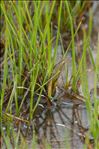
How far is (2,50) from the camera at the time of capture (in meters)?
2.18

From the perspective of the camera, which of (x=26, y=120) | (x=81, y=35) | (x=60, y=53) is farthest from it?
(x=81, y=35)

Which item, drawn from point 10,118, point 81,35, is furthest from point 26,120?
point 81,35

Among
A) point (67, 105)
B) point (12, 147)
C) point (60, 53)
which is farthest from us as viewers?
point (60, 53)

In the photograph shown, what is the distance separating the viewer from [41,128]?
1753 mm

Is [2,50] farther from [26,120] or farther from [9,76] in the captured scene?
[26,120]

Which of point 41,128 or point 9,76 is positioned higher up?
point 9,76

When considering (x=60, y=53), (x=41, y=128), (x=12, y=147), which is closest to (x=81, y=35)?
(x=60, y=53)

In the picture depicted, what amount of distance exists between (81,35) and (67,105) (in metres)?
0.56

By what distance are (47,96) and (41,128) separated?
140mm

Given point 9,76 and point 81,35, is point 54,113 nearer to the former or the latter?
point 9,76

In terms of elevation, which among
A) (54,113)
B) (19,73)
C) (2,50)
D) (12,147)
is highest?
(2,50)

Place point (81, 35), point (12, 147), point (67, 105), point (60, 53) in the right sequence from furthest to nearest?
point (81, 35), point (60, 53), point (67, 105), point (12, 147)

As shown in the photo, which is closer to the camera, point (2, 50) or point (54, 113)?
point (54, 113)

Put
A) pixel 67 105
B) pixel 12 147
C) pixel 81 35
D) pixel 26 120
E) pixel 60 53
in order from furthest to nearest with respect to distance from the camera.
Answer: pixel 81 35 → pixel 60 53 → pixel 67 105 → pixel 26 120 → pixel 12 147
